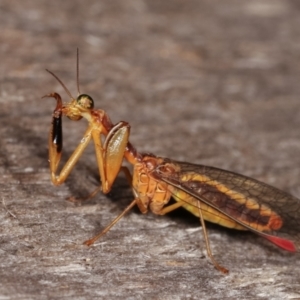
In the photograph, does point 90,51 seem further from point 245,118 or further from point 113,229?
point 113,229

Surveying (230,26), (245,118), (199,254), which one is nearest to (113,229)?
(199,254)

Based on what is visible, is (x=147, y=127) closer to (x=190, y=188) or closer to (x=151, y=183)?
(x=151, y=183)

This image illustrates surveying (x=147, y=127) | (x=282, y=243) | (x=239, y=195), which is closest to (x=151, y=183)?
(x=239, y=195)

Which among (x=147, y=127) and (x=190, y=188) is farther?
(x=147, y=127)

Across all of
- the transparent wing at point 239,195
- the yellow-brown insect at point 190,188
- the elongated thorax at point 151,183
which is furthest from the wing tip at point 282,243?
the elongated thorax at point 151,183

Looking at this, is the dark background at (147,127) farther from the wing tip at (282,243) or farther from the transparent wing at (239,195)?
the transparent wing at (239,195)

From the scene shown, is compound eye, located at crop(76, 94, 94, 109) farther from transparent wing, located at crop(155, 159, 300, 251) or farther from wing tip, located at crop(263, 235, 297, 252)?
wing tip, located at crop(263, 235, 297, 252)

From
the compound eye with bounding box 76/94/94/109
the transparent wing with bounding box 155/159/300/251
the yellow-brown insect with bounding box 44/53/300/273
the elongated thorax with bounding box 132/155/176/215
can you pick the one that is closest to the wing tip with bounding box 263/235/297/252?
the yellow-brown insect with bounding box 44/53/300/273

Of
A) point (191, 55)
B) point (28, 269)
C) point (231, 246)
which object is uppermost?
point (191, 55)
